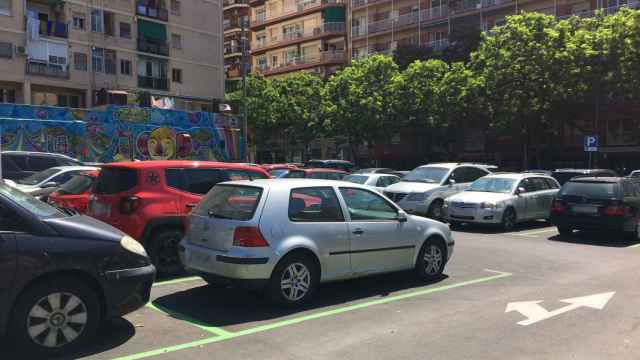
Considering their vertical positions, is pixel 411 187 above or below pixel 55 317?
above

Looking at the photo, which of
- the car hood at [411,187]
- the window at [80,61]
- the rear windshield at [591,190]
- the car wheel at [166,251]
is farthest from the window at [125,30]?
the car wheel at [166,251]

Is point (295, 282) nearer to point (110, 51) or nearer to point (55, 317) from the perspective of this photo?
point (55, 317)

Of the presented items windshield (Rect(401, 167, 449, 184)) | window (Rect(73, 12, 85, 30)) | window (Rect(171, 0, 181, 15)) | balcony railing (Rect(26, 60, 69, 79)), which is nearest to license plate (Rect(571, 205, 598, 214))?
windshield (Rect(401, 167, 449, 184))

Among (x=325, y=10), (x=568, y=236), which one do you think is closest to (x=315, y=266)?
(x=568, y=236)

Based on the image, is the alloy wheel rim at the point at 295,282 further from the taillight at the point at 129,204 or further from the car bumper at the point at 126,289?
the taillight at the point at 129,204

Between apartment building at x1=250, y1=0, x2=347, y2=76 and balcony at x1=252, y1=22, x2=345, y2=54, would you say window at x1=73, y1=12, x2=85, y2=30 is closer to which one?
apartment building at x1=250, y1=0, x2=347, y2=76

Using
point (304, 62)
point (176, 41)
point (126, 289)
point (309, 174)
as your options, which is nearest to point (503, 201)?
point (309, 174)

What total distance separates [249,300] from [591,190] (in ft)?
30.3

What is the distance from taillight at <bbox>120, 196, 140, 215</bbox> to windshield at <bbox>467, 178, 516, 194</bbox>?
10569 mm

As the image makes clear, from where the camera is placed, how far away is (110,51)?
137 ft

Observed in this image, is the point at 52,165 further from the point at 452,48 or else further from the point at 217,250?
the point at 452,48

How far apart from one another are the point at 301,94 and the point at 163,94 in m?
11.1

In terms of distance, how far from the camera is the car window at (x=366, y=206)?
7.39m

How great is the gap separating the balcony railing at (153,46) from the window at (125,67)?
5.16 ft
